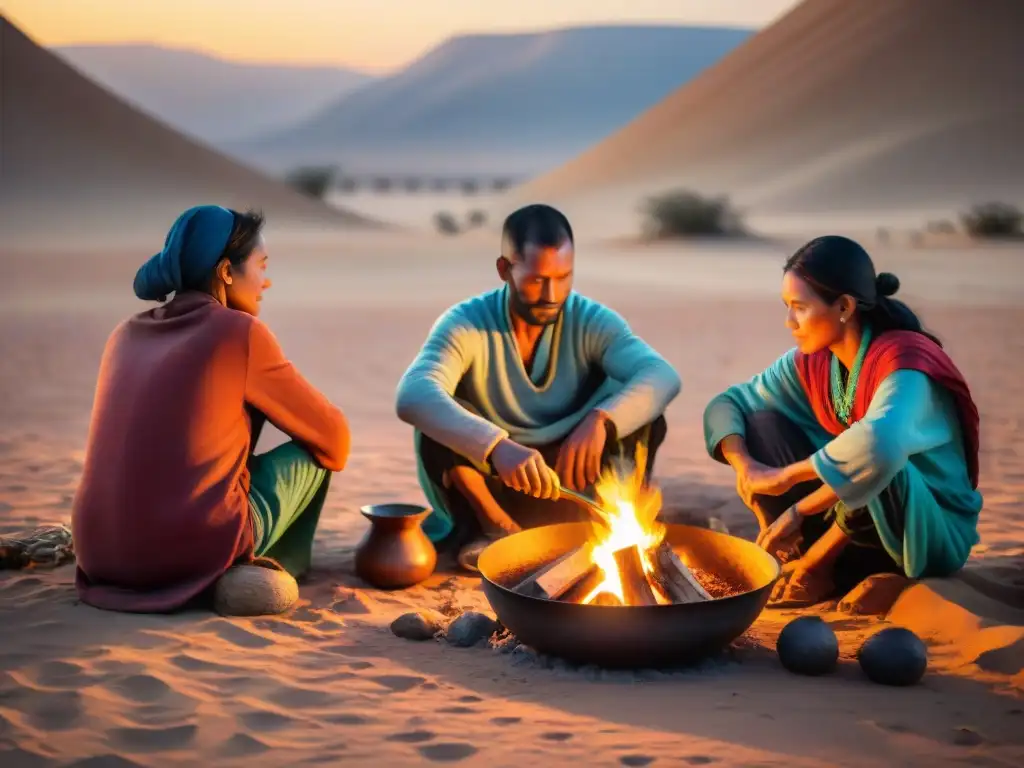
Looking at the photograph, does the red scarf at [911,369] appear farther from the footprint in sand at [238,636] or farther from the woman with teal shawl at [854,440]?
the footprint in sand at [238,636]

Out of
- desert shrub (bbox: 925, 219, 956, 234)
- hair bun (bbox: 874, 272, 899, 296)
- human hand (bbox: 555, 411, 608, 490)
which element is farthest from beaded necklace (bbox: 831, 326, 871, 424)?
desert shrub (bbox: 925, 219, 956, 234)

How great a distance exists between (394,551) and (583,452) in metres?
0.87

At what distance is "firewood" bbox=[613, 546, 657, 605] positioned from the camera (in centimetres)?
377

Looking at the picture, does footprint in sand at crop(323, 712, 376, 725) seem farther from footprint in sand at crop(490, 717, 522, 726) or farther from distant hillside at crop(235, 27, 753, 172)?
distant hillside at crop(235, 27, 753, 172)

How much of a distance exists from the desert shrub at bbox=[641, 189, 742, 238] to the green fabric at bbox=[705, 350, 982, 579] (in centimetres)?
2622

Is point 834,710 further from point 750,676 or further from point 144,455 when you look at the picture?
point 144,455

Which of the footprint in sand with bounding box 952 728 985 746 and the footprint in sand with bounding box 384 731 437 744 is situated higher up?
the footprint in sand with bounding box 952 728 985 746

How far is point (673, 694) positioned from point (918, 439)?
1.25 meters

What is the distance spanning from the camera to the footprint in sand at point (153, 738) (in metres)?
3.21

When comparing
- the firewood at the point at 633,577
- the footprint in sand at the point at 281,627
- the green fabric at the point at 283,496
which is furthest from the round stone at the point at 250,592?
the firewood at the point at 633,577

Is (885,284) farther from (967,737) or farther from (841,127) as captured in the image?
(841,127)

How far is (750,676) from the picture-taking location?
3.75 metres

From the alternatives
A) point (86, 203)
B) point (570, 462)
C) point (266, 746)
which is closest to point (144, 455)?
point (266, 746)

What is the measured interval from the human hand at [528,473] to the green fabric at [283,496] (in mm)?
773
